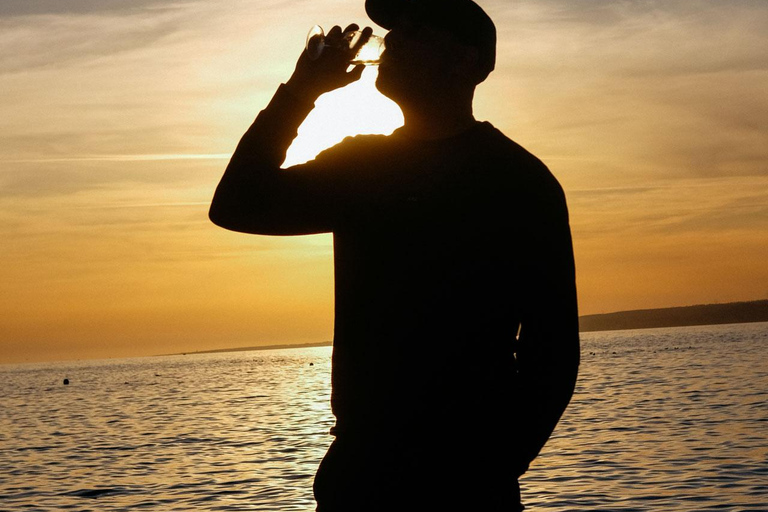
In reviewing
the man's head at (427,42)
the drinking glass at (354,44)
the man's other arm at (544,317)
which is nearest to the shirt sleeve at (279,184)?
the drinking glass at (354,44)

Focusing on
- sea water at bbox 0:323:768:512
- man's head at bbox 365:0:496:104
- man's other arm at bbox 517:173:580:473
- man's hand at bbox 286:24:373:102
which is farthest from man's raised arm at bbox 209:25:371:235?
sea water at bbox 0:323:768:512

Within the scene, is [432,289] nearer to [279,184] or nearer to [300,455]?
[279,184]

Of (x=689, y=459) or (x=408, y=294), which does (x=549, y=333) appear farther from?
(x=689, y=459)

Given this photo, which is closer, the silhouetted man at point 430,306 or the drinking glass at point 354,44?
the silhouetted man at point 430,306

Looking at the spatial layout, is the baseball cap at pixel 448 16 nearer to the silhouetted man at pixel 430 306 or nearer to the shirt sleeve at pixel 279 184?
the silhouetted man at pixel 430 306

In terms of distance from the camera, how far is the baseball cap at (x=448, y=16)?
119 inches

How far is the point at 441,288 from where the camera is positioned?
280cm

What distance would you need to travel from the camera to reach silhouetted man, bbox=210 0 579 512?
9.16ft

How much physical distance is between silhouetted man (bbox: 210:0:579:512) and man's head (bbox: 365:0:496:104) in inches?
5.6

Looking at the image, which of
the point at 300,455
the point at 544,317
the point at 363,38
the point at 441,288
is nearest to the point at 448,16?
the point at 363,38

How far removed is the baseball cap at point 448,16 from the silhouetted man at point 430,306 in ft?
0.68

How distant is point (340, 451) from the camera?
9.31 feet

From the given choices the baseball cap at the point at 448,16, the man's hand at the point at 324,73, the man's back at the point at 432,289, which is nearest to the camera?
the man's back at the point at 432,289

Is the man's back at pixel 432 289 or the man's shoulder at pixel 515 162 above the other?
the man's shoulder at pixel 515 162
